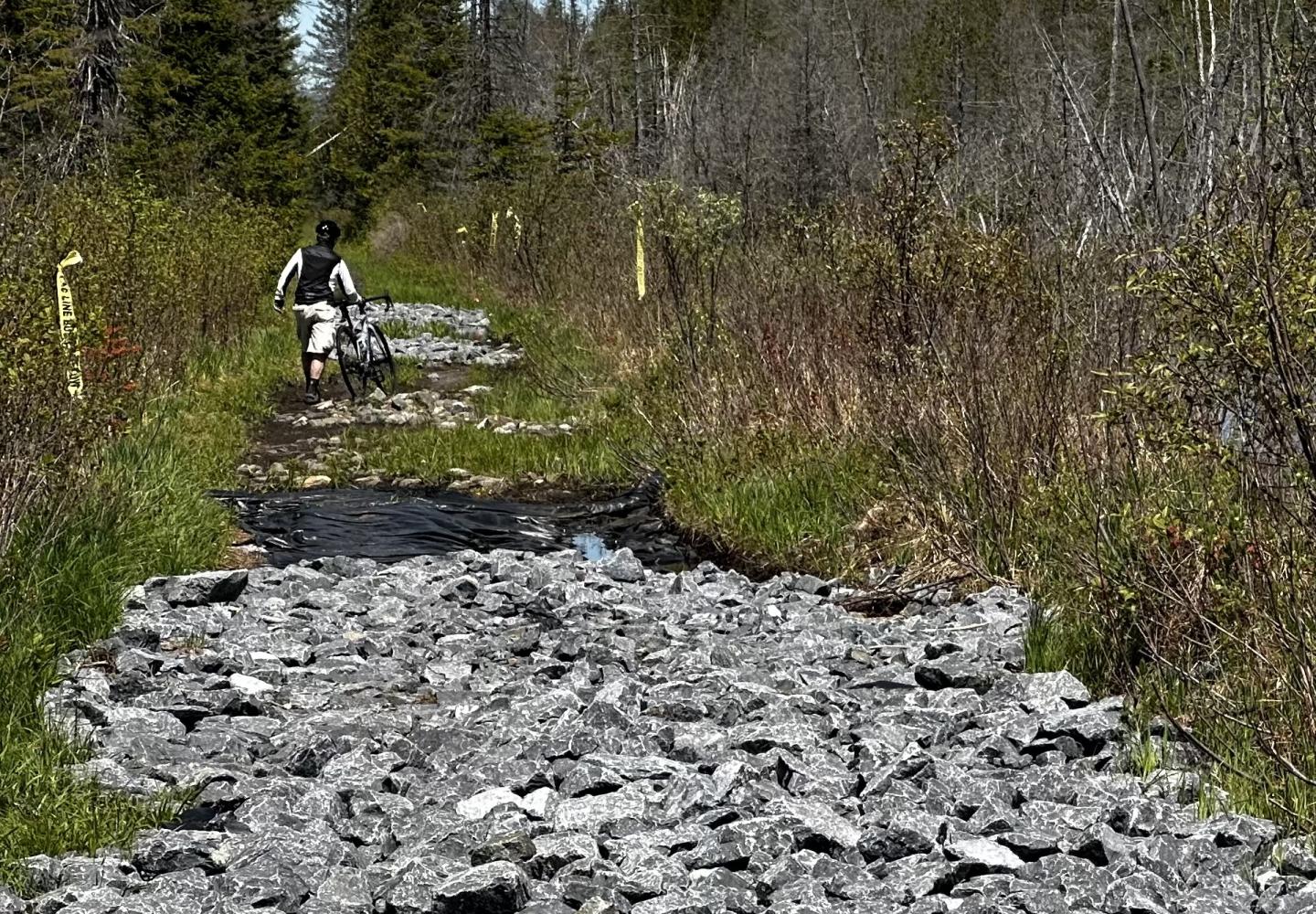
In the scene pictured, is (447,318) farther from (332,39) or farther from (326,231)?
(332,39)

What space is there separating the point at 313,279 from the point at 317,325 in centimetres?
59

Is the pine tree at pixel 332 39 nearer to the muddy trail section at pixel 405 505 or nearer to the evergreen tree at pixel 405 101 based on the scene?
the evergreen tree at pixel 405 101

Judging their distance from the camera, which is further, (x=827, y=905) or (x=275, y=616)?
(x=275, y=616)

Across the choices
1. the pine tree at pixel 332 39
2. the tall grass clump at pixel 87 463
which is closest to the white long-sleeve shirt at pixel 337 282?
the tall grass clump at pixel 87 463

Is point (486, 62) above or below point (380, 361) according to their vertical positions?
above

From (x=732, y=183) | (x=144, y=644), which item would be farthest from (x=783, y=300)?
(x=732, y=183)

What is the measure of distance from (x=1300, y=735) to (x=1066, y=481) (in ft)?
6.53

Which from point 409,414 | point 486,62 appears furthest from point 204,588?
point 486,62

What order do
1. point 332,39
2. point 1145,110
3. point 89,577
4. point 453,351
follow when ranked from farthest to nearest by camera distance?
point 332,39 < point 453,351 < point 89,577 < point 1145,110

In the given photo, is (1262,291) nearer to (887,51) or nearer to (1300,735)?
(1300,735)

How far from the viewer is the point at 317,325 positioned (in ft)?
44.2

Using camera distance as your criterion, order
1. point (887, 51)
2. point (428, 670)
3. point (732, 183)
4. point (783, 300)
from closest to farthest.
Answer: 1. point (428, 670)
2. point (783, 300)
3. point (732, 183)
4. point (887, 51)

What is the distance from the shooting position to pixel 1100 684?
4.78 meters

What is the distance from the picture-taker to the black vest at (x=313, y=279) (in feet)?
45.1
